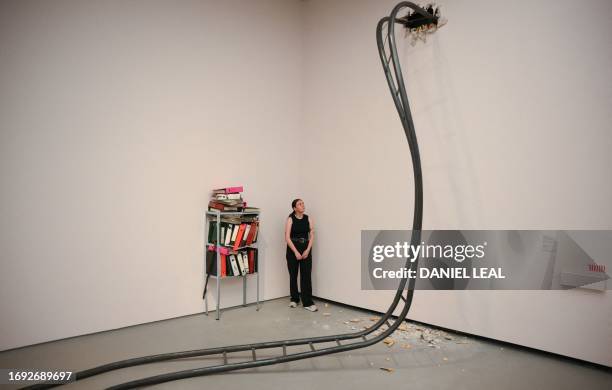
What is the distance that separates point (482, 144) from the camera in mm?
3881

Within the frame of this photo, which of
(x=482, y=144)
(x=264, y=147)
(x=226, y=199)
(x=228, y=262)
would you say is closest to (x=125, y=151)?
(x=226, y=199)

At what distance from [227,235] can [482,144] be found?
2.88 meters

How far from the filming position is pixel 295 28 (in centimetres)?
564

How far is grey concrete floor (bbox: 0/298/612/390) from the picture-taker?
294cm

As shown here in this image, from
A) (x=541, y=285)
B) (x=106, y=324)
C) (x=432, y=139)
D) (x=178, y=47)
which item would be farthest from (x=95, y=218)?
(x=541, y=285)

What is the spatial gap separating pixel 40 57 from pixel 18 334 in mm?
2457

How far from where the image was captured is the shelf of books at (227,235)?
4504 mm

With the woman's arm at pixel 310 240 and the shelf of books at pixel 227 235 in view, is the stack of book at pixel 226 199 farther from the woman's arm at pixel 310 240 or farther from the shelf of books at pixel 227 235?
the woman's arm at pixel 310 240

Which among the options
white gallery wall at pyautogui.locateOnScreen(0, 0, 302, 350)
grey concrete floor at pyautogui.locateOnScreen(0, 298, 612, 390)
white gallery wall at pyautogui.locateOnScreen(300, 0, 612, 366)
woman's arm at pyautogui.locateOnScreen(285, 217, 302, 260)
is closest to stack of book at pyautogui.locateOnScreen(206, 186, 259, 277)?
white gallery wall at pyautogui.locateOnScreen(0, 0, 302, 350)

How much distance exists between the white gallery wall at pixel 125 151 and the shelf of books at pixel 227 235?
13 centimetres

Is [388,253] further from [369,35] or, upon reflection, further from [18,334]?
[18,334]

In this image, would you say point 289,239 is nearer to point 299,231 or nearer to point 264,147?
point 299,231

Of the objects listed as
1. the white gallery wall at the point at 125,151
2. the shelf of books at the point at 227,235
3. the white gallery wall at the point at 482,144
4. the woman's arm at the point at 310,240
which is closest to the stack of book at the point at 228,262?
the shelf of books at the point at 227,235

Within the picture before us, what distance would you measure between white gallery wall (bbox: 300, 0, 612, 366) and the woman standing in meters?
0.34
